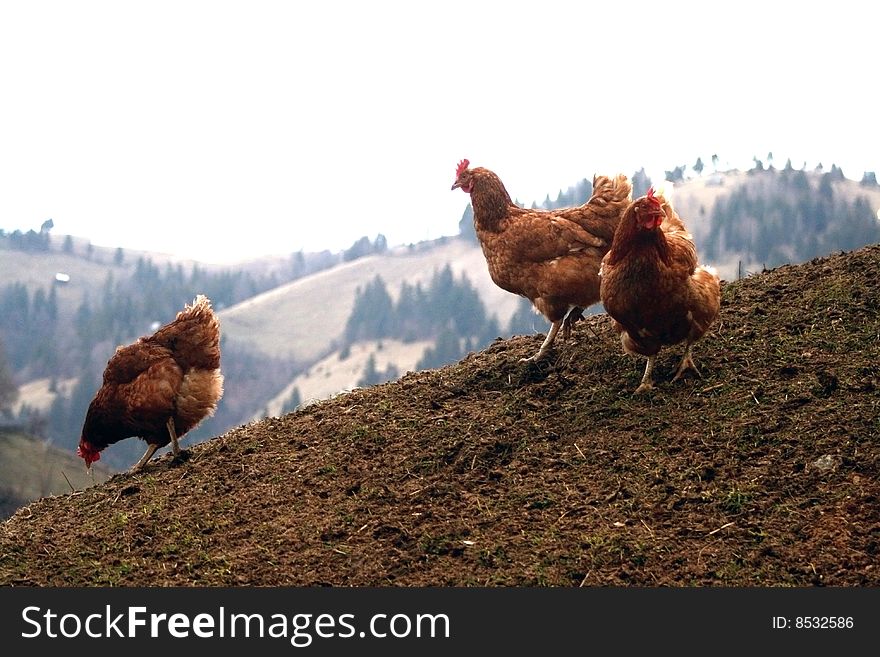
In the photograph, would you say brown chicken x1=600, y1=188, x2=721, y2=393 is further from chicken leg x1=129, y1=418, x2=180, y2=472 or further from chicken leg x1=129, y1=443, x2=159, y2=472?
chicken leg x1=129, y1=443, x2=159, y2=472

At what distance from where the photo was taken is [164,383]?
7590 mm

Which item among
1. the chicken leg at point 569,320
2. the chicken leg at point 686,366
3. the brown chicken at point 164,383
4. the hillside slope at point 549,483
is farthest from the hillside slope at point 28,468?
the chicken leg at point 686,366

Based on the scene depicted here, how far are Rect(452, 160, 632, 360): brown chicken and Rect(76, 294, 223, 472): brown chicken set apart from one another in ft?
9.22

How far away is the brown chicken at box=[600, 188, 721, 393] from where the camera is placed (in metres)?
6.50

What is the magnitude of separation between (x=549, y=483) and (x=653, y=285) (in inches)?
72.3

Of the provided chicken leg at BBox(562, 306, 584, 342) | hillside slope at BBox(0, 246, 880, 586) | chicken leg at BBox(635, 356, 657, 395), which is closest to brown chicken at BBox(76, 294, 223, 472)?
hillside slope at BBox(0, 246, 880, 586)

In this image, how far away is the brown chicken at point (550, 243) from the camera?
7617 millimetres

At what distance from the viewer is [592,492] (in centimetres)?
550

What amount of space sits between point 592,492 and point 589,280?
2604 mm

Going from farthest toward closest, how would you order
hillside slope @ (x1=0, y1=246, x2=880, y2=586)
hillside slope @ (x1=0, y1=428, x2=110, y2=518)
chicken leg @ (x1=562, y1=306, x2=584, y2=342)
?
hillside slope @ (x1=0, y1=428, x2=110, y2=518), chicken leg @ (x1=562, y1=306, x2=584, y2=342), hillside slope @ (x1=0, y1=246, x2=880, y2=586)

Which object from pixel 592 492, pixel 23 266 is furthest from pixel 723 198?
pixel 23 266

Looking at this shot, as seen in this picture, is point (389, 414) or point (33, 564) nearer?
point (33, 564)

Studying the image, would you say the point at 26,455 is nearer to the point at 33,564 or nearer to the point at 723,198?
the point at 33,564

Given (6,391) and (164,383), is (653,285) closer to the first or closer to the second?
(164,383)
